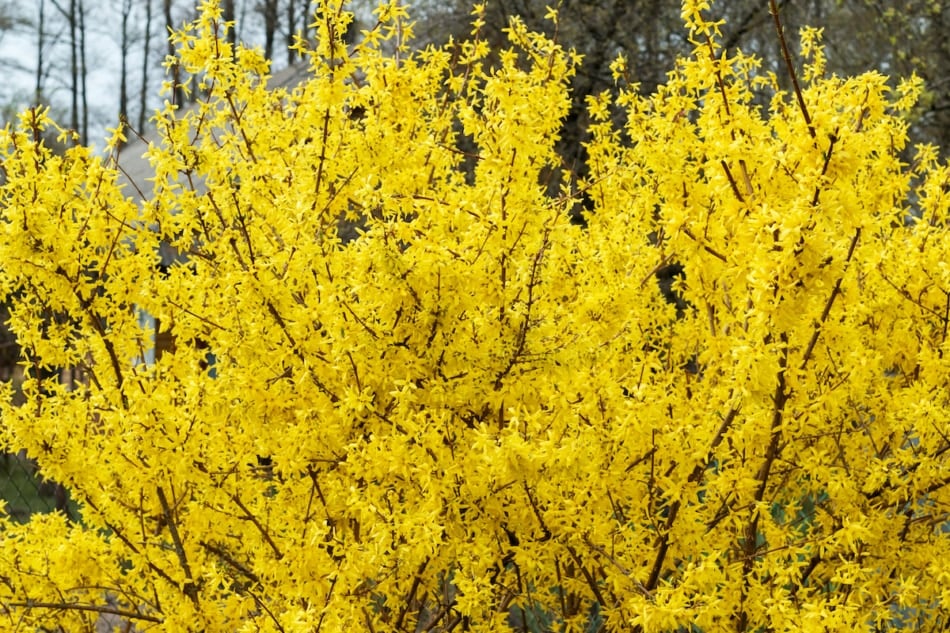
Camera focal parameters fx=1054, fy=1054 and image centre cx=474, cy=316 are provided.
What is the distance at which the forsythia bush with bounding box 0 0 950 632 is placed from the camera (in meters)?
2.81

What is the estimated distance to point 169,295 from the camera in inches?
139

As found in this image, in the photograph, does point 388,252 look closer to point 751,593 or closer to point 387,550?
point 387,550

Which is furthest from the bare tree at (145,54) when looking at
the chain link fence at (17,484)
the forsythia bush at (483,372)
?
the forsythia bush at (483,372)

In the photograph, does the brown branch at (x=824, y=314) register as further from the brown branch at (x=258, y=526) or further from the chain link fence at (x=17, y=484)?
the chain link fence at (x=17, y=484)

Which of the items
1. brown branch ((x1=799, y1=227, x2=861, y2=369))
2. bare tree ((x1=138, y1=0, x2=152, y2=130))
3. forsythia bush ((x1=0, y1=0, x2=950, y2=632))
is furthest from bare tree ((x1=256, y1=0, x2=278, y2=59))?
brown branch ((x1=799, y1=227, x2=861, y2=369))

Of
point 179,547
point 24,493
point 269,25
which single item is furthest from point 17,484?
point 269,25

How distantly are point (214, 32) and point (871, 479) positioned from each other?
2.58 meters

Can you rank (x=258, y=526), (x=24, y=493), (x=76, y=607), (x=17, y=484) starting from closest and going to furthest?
(x=258, y=526) → (x=76, y=607) → (x=17, y=484) → (x=24, y=493)

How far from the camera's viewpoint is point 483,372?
9.49 ft

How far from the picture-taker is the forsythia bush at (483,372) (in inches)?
111

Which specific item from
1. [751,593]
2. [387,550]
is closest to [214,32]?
[387,550]

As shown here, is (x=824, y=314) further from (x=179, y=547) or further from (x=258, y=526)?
(x=179, y=547)

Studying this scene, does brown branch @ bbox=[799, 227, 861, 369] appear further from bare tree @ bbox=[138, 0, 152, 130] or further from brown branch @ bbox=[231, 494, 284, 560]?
bare tree @ bbox=[138, 0, 152, 130]

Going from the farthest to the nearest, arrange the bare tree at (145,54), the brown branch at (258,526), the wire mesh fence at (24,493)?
the bare tree at (145,54) → the wire mesh fence at (24,493) → the brown branch at (258,526)
